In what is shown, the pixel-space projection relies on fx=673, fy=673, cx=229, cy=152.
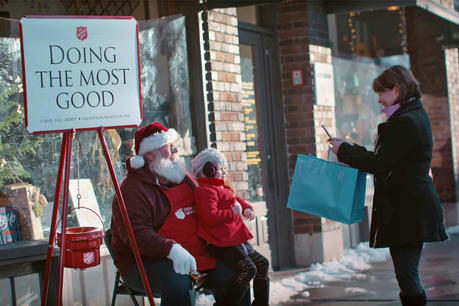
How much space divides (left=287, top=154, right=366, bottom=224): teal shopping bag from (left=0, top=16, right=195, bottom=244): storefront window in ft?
4.74

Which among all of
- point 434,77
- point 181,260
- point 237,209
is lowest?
point 181,260

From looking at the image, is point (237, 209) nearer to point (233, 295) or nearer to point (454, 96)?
point (233, 295)

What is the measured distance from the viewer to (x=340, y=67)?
Result: 8609mm

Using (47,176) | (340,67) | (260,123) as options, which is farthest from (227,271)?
(340,67)

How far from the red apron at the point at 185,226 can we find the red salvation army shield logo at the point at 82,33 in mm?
1058

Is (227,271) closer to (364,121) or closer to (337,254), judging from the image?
(337,254)

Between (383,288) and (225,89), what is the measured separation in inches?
89.2

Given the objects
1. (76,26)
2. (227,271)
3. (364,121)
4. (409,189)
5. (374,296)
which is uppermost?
(76,26)

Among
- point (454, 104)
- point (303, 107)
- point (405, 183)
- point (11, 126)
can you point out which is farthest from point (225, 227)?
point (454, 104)

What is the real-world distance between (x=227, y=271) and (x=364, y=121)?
524 cm

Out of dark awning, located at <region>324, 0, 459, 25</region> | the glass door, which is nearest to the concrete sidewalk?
the glass door

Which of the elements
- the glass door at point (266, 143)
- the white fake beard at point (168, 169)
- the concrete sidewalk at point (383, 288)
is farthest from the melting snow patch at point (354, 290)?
the white fake beard at point (168, 169)

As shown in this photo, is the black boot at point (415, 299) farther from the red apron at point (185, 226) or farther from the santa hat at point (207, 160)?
the santa hat at point (207, 160)

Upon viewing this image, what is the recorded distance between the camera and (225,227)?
14.3 ft
